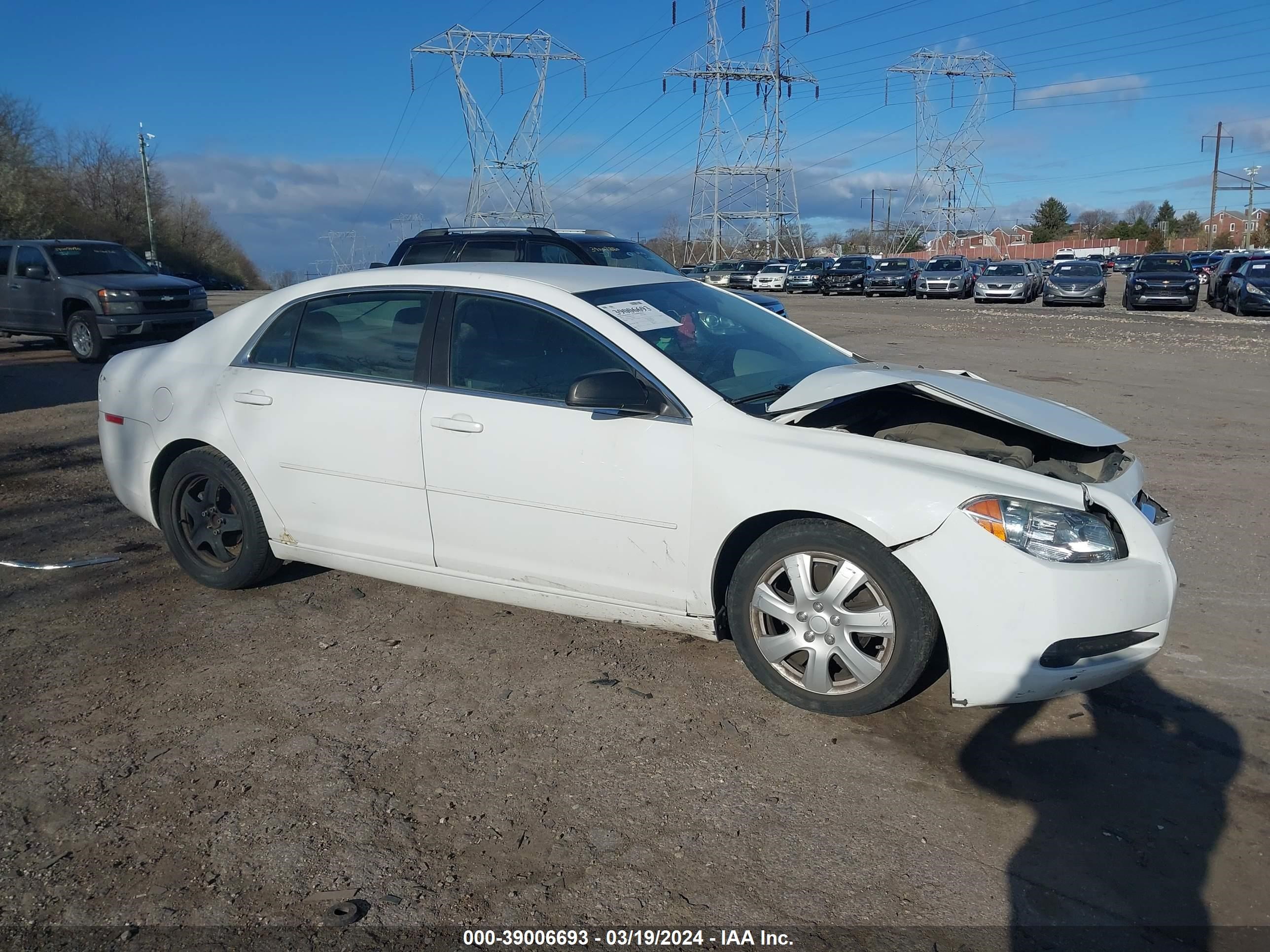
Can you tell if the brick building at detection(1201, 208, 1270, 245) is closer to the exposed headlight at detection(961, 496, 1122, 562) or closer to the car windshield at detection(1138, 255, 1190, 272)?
the car windshield at detection(1138, 255, 1190, 272)

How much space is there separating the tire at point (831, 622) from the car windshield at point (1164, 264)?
97.3 ft

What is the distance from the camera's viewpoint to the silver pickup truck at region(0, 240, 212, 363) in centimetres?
1459

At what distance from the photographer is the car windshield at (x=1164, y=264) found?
2905 cm

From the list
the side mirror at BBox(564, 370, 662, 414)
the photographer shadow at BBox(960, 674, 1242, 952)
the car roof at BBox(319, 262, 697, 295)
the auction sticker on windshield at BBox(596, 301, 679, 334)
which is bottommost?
the photographer shadow at BBox(960, 674, 1242, 952)

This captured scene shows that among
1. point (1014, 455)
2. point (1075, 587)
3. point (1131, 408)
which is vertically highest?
point (1014, 455)

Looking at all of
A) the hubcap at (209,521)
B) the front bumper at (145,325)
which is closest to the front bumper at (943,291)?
the front bumper at (145,325)

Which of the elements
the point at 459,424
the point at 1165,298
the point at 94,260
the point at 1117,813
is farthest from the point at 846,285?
the point at 1117,813

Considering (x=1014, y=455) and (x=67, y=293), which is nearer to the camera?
(x=1014, y=455)

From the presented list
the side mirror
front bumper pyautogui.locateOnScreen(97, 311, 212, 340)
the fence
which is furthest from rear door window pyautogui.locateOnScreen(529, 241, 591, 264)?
the fence

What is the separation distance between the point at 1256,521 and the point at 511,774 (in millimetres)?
5106

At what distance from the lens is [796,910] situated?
8.86ft

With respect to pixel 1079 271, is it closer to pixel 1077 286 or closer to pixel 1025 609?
pixel 1077 286

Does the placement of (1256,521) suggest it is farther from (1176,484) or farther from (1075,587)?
(1075,587)

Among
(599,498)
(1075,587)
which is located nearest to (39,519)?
(599,498)
